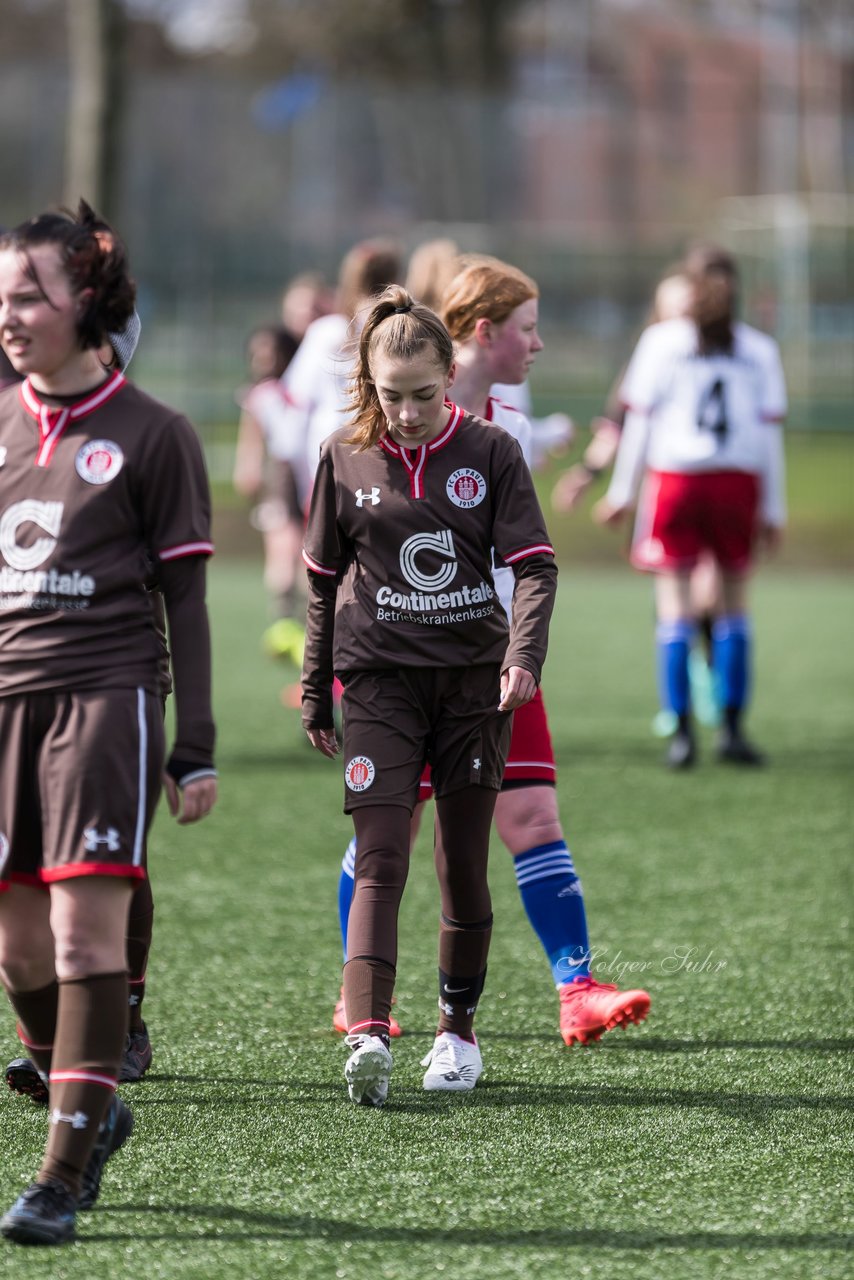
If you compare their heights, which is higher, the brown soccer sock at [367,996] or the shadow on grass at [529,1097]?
the brown soccer sock at [367,996]

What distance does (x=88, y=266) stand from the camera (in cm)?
300

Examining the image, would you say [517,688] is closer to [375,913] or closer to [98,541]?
[375,913]

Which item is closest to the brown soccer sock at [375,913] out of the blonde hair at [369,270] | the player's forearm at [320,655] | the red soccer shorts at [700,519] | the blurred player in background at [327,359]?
the player's forearm at [320,655]

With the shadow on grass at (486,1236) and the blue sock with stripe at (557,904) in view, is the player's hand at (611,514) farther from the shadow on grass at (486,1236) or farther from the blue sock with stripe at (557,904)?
the shadow on grass at (486,1236)

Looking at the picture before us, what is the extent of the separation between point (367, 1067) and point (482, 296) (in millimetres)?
1779

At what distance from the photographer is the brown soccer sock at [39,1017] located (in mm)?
3215

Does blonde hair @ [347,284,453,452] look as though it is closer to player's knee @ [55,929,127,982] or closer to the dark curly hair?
the dark curly hair

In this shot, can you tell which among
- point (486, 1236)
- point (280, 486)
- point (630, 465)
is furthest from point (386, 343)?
point (280, 486)

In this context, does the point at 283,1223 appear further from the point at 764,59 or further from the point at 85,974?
the point at 764,59

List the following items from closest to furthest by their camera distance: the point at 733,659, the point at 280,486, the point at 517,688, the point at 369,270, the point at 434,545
A: the point at 517,688, the point at 434,545, the point at 369,270, the point at 733,659, the point at 280,486

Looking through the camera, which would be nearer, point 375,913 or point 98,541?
point 98,541

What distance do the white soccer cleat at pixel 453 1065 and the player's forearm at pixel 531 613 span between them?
85cm

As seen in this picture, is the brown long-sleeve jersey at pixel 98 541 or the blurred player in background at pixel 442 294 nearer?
the brown long-sleeve jersey at pixel 98 541

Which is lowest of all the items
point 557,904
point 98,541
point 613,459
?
point 557,904
